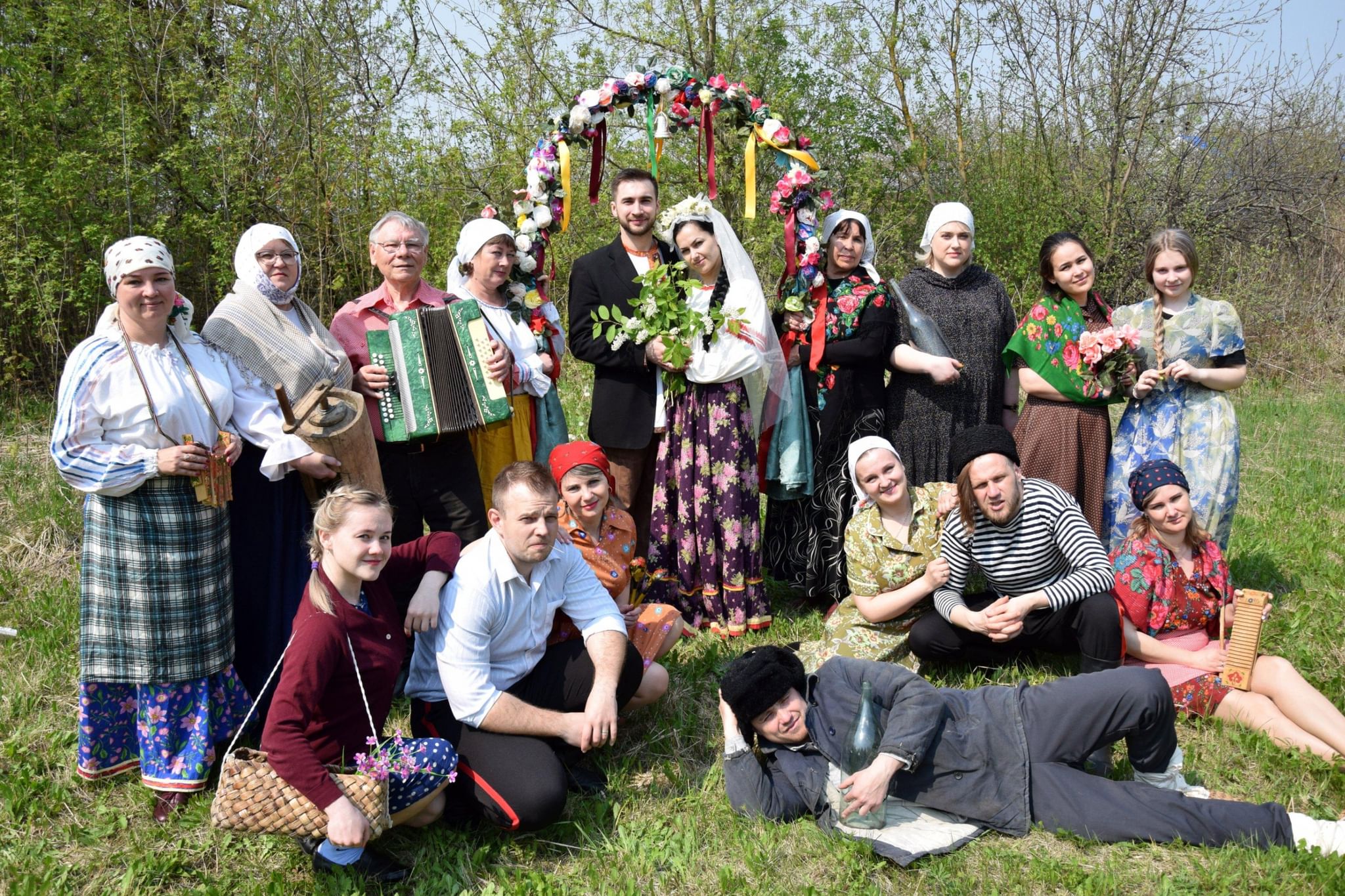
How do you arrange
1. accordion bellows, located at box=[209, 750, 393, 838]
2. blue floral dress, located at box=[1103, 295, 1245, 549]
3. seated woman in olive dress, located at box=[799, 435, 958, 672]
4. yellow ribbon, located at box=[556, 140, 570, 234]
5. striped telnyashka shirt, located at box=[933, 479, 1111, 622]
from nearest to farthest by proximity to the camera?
accordion bellows, located at box=[209, 750, 393, 838]
striped telnyashka shirt, located at box=[933, 479, 1111, 622]
seated woman in olive dress, located at box=[799, 435, 958, 672]
blue floral dress, located at box=[1103, 295, 1245, 549]
yellow ribbon, located at box=[556, 140, 570, 234]

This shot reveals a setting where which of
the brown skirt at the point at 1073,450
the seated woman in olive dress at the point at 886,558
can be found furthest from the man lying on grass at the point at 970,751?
the brown skirt at the point at 1073,450

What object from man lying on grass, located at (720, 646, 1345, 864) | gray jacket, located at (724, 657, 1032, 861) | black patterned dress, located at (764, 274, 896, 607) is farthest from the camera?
black patterned dress, located at (764, 274, 896, 607)

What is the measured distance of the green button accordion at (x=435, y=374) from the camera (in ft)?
14.0

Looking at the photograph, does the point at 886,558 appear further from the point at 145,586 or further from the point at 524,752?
the point at 145,586

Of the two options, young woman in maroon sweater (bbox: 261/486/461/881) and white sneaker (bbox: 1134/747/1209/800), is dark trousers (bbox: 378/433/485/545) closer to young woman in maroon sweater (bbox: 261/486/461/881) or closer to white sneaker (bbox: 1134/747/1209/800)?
young woman in maroon sweater (bbox: 261/486/461/881)

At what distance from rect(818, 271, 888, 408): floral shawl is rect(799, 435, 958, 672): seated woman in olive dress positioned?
77 cm

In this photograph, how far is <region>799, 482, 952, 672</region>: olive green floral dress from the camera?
13.9 ft

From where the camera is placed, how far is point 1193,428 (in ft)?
15.4

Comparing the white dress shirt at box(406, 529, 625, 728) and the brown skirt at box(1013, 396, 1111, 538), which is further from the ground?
the brown skirt at box(1013, 396, 1111, 538)

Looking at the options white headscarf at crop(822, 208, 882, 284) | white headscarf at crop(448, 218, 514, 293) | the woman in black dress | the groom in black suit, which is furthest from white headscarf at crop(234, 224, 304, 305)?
the woman in black dress

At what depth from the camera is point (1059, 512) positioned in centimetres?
411

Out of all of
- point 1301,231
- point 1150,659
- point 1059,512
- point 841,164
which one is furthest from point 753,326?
point 1301,231

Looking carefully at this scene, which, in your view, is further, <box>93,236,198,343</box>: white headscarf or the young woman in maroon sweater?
<box>93,236,198,343</box>: white headscarf

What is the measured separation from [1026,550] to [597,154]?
3123 millimetres
